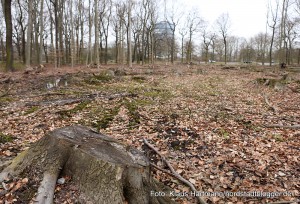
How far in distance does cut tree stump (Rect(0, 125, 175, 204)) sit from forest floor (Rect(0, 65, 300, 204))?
144 millimetres

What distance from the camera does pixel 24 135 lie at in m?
5.23

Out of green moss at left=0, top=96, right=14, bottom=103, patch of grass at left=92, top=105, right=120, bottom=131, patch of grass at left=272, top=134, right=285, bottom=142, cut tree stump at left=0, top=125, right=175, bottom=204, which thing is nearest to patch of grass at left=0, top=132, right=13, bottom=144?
A: patch of grass at left=92, top=105, right=120, bottom=131

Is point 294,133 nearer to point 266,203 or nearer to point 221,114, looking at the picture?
point 221,114

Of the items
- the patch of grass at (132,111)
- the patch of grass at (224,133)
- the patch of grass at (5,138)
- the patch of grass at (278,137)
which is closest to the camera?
the patch of grass at (5,138)

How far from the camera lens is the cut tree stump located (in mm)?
2531

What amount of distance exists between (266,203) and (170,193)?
141 cm

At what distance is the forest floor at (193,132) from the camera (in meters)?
3.53

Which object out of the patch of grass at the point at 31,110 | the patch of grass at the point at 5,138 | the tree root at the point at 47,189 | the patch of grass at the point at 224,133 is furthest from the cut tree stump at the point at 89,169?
the patch of grass at the point at 31,110

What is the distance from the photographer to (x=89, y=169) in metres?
2.60

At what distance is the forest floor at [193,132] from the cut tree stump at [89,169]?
144 millimetres

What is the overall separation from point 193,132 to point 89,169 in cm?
359

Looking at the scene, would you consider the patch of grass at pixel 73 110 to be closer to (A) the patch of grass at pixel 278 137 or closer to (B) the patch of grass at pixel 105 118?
(B) the patch of grass at pixel 105 118

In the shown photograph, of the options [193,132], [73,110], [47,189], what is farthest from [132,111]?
[47,189]

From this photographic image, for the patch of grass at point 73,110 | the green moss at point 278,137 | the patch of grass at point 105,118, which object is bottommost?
the green moss at point 278,137
